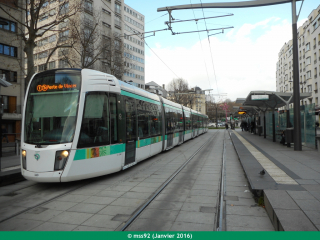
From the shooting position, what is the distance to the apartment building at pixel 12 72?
2711 centimetres

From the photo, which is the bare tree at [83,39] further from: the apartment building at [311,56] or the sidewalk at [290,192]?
the apartment building at [311,56]

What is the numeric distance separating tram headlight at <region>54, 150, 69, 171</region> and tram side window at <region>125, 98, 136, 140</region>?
256 centimetres

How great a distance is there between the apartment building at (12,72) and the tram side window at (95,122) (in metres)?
23.2

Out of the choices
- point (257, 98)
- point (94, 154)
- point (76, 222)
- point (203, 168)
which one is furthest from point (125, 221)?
point (257, 98)

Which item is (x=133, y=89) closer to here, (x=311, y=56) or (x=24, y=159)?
(x=24, y=159)

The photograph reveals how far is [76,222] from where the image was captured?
4.52 metres

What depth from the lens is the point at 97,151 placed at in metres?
7.08

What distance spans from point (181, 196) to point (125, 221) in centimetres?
183

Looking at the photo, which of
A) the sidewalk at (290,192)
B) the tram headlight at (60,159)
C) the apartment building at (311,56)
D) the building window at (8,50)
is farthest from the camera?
the apartment building at (311,56)

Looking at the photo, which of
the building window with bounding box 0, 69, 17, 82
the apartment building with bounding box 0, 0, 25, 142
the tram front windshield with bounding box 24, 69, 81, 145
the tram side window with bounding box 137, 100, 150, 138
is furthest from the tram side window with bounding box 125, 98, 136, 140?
the building window with bounding box 0, 69, 17, 82

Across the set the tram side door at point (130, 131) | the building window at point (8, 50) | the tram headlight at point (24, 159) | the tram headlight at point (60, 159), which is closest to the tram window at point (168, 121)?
the tram side door at point (130, 131)

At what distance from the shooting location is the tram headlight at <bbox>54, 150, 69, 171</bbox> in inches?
249

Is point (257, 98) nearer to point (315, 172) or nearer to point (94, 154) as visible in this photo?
point (315, 172)

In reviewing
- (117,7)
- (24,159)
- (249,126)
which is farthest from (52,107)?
(117,7)
